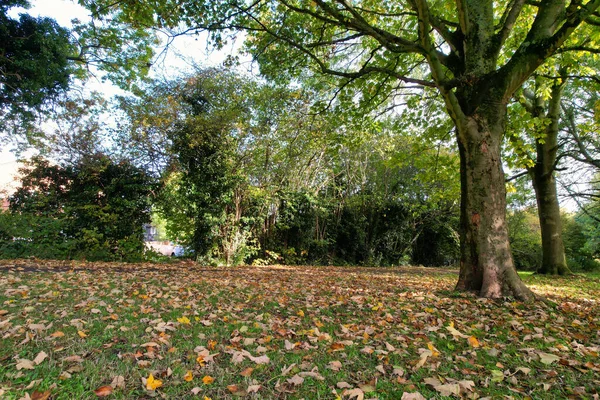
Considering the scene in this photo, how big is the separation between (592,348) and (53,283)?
7280 mm

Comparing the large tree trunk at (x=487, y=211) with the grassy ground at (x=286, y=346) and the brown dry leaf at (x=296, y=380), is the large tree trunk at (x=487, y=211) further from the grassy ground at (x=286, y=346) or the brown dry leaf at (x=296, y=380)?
the brown dry leaf at (x=296, y=380)

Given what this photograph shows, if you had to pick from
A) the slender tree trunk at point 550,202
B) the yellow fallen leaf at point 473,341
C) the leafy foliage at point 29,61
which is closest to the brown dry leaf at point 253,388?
the yellow fallen leaf at point 473,341

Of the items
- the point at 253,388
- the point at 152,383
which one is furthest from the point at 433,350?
the point at 152,383

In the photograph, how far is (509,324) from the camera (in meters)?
3.73

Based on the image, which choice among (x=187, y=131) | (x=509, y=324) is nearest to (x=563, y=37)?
(x=509, y=324)

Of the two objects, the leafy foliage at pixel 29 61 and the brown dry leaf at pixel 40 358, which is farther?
the leafy foliage at pixel 29 61

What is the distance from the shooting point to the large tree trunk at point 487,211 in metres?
5.00

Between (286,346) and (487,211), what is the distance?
3.96 meters

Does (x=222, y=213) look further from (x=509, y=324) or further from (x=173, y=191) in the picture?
(x=509, y=324)

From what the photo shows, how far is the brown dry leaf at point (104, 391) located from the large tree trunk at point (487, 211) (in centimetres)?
505

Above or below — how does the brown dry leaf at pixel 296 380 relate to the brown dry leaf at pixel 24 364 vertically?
above

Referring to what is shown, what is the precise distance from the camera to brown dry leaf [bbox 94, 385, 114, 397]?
1989 mm

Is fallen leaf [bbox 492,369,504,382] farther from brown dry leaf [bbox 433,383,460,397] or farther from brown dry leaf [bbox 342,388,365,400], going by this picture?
brown dry leaf [bbox 342,388,365,400]

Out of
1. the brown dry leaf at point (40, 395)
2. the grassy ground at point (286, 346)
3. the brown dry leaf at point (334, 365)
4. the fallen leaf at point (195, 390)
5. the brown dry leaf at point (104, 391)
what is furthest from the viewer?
the brown dry leaf at point (334, 365)
